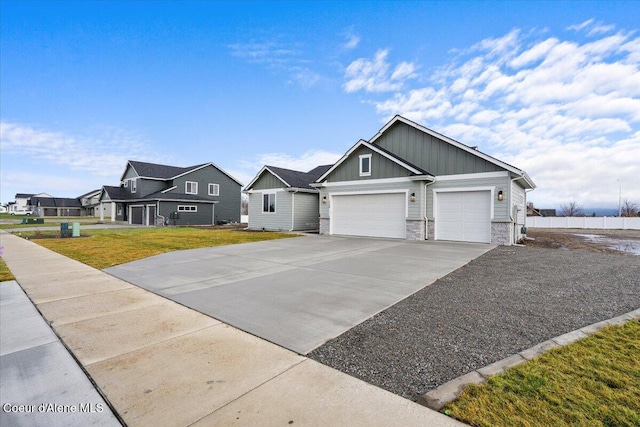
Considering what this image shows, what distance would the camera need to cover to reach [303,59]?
→ 17719 millimetres

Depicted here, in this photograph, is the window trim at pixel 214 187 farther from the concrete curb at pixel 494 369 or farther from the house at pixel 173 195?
the concrete curb at pixel 494 369

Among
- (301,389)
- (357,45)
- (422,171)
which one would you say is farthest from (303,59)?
(301,389)

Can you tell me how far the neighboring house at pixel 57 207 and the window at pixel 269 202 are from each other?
211ft

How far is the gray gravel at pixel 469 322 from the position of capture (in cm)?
283

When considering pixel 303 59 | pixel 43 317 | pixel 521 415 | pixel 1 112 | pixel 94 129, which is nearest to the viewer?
pixel 521 415

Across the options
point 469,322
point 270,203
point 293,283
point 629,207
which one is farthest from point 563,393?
point 629,207

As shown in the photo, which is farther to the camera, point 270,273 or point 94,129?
point 94,129

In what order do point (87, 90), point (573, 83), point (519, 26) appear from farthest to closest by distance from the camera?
point (87, 90) < point (573, 83) < point (519, 26)

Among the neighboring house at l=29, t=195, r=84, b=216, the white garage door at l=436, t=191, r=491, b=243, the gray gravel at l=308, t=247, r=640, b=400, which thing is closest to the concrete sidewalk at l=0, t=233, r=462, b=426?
the gray gravel at l=308, t=247, r=640, b=400

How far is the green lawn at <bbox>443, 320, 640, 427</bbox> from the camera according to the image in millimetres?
2035

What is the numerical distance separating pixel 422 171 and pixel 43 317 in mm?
14438

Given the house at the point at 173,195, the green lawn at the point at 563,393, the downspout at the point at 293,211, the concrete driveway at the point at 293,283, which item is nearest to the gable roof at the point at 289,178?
the downspout at the point at 293,211

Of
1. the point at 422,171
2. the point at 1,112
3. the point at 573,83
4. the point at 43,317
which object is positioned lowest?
the point at 43,317

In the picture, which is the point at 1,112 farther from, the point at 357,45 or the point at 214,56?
the point at 357,45
